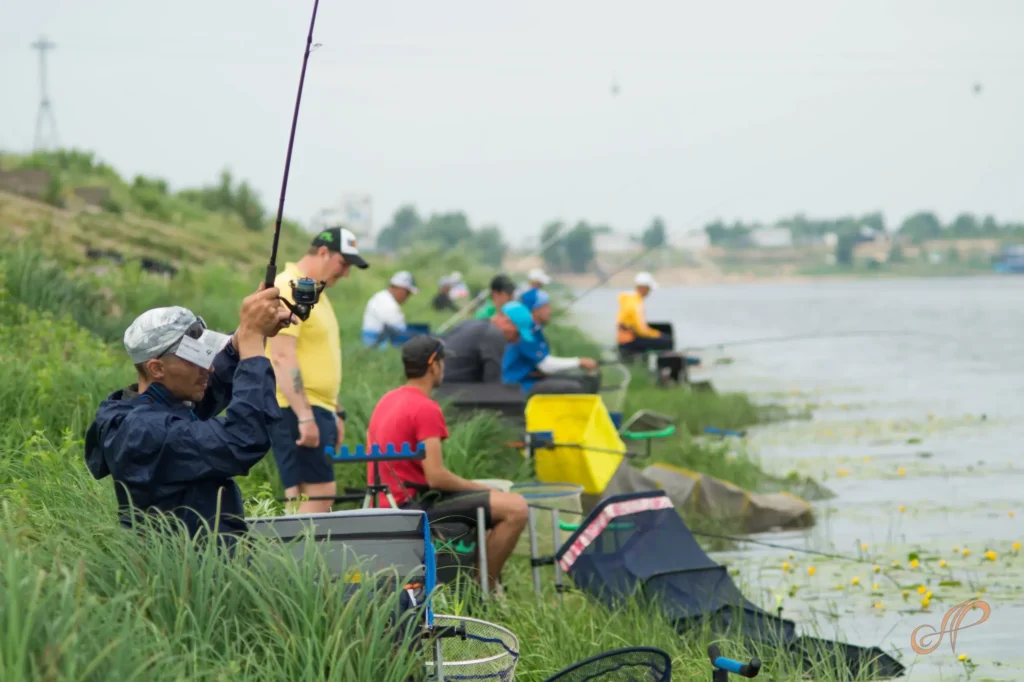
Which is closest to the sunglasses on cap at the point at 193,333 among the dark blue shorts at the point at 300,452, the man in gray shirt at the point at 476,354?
the dark blue shorts at the point at 300,452

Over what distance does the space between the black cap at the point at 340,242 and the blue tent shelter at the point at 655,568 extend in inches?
58.2

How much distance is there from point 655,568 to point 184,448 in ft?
8.02

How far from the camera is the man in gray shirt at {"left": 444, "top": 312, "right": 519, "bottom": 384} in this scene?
8.93 metres

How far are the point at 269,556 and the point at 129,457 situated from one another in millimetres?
445

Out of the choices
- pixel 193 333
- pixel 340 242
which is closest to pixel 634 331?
pixel 340 242

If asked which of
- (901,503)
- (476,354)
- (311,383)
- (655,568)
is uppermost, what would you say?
(311,383)

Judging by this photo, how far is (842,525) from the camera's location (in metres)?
8.88

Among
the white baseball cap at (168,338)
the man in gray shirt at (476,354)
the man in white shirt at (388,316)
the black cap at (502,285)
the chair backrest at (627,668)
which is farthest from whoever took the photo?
the man in white shirt at (388,316)

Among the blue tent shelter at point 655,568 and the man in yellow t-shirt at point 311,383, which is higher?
the man in yellow t-shirt at point 311,383

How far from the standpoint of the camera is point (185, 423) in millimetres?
3439

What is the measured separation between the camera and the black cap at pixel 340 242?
5793 mm

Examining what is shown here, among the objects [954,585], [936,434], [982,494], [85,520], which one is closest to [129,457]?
[85,520]

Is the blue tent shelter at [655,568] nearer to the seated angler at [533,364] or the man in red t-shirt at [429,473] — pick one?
the man in red t-shirt at [429,473]

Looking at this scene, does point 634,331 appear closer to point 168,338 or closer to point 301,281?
point 301,281
